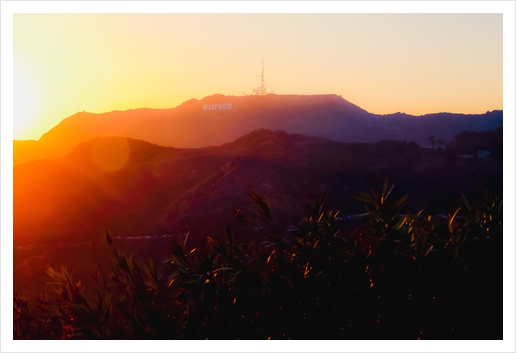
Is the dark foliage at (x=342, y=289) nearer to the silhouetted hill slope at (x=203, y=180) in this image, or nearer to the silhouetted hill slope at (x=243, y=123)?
the silhouetted hill slope at (x=203, y=180)

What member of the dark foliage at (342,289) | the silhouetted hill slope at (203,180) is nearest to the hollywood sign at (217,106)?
the silhouetted hill slope at (203,180)

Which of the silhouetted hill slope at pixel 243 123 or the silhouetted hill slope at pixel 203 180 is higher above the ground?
the silhouetted hill slope at pixel 243 123

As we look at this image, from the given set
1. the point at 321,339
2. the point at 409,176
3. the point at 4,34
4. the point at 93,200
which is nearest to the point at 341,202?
the point at 409,176

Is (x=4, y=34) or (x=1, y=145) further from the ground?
(x=4, y=34)

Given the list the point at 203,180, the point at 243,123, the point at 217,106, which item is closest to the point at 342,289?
the point at 217,106

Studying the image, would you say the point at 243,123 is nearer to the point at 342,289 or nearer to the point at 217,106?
the point at 217,106

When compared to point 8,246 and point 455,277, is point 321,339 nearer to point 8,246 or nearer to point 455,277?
point 455,277
